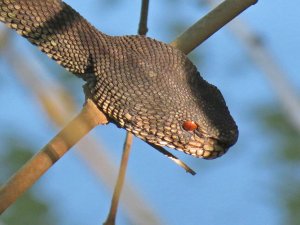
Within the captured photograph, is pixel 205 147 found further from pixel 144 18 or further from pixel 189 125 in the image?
pixel 144 18

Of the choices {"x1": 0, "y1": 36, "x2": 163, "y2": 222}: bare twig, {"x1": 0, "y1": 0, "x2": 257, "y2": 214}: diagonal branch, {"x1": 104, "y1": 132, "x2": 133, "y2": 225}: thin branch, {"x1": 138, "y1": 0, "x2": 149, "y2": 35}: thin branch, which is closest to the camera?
{"x1": 0, "y1": 36, "x2": 163, "y2": 222}: bare twig

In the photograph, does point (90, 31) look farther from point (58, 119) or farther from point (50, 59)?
point (58, 119)

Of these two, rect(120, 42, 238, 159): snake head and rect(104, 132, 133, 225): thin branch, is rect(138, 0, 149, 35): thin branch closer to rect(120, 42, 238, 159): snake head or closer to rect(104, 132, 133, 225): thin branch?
rect(120, 42, 238, 159): snake head

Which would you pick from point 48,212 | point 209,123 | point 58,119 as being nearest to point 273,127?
point 209,123

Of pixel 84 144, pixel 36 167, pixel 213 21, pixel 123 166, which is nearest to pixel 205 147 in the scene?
pixel 123 166

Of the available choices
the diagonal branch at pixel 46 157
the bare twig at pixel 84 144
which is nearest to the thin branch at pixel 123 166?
the diagonal branch at pixel 46 157

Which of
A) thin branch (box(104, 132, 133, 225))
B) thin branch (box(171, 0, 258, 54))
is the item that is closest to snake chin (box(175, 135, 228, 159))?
thin branch (box(104, 132, 133, 225))

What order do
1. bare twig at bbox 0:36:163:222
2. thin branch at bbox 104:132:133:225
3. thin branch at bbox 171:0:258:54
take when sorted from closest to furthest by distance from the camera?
bare twig at bbox 0:36:163:222 < thin branch at bbox 104:132:133:225 < thin branch at bbox 171:0:258:54

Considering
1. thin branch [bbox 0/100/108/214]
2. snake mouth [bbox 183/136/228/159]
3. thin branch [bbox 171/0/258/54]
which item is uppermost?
thin branch [bbox 171/0/258/54]
